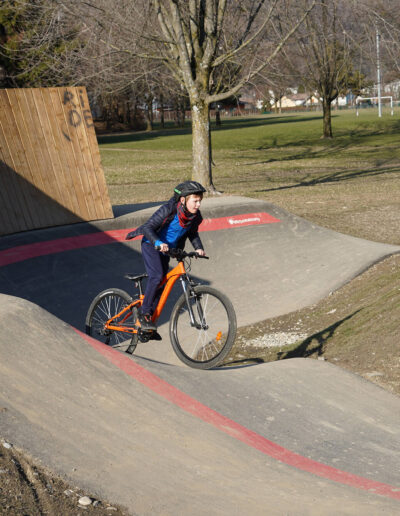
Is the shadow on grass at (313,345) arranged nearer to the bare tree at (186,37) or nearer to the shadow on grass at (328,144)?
the bare tree at (186,37)

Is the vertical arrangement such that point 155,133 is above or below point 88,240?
below

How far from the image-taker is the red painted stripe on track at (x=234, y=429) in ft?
13.4

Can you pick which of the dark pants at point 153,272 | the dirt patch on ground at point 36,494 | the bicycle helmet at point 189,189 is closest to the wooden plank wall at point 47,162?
the dark pants at point 153,272

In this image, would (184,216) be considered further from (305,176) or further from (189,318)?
(305,176)

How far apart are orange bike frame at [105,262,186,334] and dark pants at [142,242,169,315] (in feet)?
0.19

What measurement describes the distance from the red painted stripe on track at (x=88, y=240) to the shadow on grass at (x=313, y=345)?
3.89 meters

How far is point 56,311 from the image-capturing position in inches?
330

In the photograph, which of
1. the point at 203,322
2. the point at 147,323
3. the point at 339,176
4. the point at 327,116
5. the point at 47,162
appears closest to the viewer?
the point at 203,322

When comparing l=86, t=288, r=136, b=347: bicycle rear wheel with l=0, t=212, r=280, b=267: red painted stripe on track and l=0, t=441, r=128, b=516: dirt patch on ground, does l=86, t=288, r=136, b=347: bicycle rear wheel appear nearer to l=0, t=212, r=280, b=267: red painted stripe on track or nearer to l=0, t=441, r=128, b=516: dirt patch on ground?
l=0, t=212, r=280, b=267: red painted stripe on track

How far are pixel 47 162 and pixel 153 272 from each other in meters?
5.08

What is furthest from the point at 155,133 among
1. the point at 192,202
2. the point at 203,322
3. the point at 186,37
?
the point at 203,322

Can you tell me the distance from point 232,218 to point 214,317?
5.66 metres

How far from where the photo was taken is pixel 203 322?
19.2ft

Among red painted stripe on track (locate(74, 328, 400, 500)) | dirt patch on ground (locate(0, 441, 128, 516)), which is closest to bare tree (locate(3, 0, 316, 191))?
red painted stripe on track (locate(74, 328, 400, 500))
